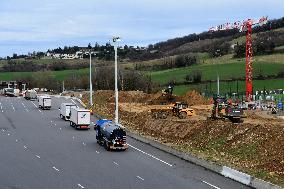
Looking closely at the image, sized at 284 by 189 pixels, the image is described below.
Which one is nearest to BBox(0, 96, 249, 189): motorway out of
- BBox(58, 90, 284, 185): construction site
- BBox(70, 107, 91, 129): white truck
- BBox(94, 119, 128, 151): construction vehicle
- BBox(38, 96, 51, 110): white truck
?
BBox(94, 119, 128, 151): construction vehicle

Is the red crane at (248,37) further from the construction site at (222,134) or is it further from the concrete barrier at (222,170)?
the concrete barrier at (222,170)

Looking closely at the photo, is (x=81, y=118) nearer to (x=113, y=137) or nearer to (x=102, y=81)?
(x=113, y=137)

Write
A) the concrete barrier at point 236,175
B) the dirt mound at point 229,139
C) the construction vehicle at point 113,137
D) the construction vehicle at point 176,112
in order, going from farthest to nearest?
the construction vehicle at point 176,112 < the construction vehicle at point 113,137 < the dirt mound at point 229,139 < the concrete barrier at point 236,175

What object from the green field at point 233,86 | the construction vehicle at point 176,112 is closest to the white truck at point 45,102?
the construction vehicle at point 176,112

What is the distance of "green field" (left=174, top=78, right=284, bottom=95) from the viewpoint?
120 meters

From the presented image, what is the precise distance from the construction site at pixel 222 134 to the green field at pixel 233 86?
1585 inches

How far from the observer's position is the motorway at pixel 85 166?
35.0 meters

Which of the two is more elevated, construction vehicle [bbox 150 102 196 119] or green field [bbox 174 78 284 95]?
green field [bbox 174 78 284 95]

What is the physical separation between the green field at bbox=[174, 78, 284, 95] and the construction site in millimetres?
40272

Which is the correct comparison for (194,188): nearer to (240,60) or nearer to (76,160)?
(76,160)

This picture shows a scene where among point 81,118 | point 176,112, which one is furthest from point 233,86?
point 81,118

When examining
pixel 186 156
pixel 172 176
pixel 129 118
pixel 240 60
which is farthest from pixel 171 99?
pixel 240 60

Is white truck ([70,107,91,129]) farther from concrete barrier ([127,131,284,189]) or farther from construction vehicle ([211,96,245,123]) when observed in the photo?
construction vehicle ([211,96,245,123])

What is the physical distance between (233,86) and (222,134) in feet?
241
